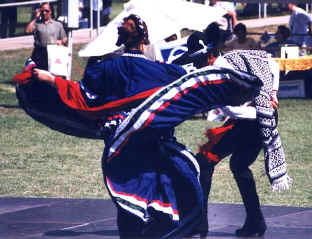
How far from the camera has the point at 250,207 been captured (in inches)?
296

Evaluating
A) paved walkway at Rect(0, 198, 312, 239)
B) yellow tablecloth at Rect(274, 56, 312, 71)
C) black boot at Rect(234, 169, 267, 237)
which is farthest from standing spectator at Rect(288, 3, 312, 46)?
black boot at Rect(234, 169, 267, 237)

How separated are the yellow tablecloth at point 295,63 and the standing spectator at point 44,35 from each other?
3840mm

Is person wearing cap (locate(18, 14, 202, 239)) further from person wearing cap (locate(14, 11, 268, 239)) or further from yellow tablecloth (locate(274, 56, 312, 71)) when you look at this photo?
yellow tablecloth (locate(274, 56, 312, 71))

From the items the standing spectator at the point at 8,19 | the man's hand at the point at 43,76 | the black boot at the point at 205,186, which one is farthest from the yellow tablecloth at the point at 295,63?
the man's hand at the point at 43,76

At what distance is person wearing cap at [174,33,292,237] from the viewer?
23.4ft

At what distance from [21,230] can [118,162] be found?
2017 millimetres

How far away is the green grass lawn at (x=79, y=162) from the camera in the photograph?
9.91m

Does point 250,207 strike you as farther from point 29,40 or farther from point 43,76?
point 29,40

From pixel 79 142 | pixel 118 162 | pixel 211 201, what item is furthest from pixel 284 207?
pixel 79 142

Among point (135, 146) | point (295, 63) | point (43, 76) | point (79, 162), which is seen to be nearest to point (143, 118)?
point (135, 146)

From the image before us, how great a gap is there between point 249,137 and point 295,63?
993 cm

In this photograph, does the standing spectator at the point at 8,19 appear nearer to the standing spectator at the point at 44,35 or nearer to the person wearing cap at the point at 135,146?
the standing spectator at the point at 44,35

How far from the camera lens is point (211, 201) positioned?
31.1 feet

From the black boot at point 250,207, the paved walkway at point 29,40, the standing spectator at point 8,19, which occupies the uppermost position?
the black boot at point 250,207
